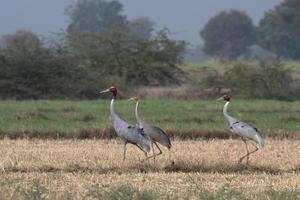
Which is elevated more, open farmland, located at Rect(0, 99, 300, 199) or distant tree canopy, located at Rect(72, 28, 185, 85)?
distant tree canopy, located at Rect(72, 28, 185, 85)

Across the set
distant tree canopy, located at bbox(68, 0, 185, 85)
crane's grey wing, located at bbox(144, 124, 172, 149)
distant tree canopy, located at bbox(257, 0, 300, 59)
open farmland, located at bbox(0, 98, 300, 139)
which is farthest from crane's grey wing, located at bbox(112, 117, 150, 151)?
distant tree canopy, located at bbox(257, 0, 300, 59)

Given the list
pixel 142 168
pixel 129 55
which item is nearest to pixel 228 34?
pixel 129 55

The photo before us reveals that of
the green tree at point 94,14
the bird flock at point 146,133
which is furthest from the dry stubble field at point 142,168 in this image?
the green tree at point 94,14

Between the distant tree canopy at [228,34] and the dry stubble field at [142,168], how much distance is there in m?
71.4

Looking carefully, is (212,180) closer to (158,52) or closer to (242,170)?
(242,170)

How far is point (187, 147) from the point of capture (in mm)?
17953

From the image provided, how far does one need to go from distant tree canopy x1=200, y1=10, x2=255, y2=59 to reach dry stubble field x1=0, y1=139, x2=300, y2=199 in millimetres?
71449

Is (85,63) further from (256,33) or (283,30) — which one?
(256,33)

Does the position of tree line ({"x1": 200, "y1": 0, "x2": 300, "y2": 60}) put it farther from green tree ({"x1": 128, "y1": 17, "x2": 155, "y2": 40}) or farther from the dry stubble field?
the dry stubble field

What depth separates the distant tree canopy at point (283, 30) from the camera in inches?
3024

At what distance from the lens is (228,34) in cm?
9112

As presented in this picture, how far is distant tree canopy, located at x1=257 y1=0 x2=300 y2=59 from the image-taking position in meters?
76.8

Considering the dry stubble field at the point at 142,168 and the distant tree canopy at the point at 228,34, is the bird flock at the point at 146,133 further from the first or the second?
the distant tree canopy at the point at 228,34

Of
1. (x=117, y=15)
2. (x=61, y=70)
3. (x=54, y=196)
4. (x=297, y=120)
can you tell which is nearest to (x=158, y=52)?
(x=61, y=70)
